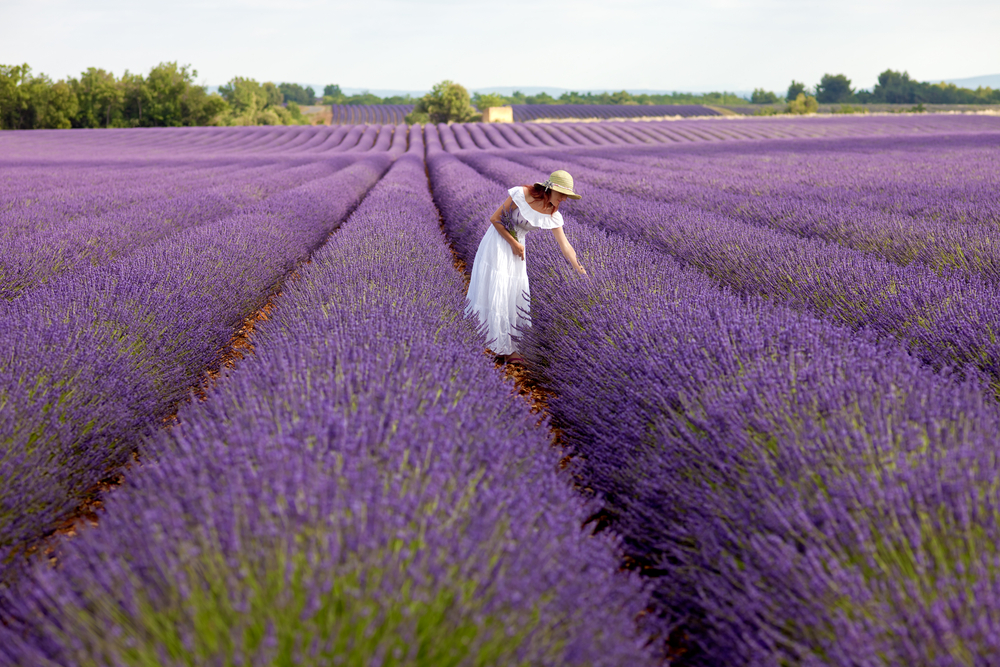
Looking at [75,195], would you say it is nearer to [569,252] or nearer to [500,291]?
[500,291]

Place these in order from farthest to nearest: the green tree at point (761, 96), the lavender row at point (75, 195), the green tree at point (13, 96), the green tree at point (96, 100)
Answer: the green tree at point (761, 96), the green tree at point (96, 100), the green tree at point (13, 96), the lavender row at point (75, 195)

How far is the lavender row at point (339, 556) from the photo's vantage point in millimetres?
897

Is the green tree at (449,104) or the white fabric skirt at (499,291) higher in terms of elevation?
the green tree at (449,104)

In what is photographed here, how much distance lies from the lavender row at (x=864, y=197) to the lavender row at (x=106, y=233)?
4.82 m

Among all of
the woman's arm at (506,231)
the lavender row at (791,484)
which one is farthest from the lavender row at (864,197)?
the woman's arm at (506,231)

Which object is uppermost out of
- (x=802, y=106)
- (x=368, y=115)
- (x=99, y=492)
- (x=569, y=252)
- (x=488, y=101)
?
(x=488, y=101)

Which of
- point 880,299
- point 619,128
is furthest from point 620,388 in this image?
point 619,128

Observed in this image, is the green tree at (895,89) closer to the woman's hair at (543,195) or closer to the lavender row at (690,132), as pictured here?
the lavender row at (690,132)

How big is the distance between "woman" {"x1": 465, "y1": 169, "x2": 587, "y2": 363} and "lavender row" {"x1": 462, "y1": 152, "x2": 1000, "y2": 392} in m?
1.06

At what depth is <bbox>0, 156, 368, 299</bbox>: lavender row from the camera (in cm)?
379

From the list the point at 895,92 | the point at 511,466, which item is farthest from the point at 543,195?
the point at 895,92

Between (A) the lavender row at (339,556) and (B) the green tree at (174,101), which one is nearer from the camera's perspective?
(A) the lavender row at (339,556)

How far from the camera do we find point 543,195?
3.28m

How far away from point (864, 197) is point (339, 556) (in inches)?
250
